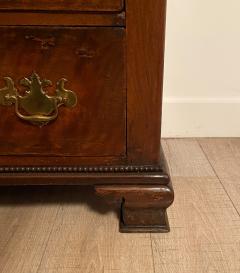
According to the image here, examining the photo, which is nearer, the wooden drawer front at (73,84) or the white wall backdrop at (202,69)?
the wooden drawer front at (73,84)

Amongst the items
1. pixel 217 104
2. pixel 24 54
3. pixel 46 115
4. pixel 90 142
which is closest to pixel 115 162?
pixel 90 142

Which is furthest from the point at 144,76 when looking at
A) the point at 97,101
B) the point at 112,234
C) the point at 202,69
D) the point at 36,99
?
the point at 202,69

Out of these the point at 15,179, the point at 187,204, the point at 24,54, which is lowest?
the point at 187,204

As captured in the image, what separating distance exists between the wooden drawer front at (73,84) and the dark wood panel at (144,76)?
0.02 m

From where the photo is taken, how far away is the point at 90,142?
2.37 feet

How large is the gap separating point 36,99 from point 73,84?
0.08 metres

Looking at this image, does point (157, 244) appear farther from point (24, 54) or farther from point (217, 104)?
point (217, 104)

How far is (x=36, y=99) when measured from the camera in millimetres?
687

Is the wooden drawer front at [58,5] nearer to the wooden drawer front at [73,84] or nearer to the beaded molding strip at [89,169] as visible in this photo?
the wooden drawer front at [73,84]

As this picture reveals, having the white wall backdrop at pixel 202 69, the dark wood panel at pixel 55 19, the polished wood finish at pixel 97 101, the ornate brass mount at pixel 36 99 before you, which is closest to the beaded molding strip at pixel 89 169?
the polished wood finish at pixel 97 101

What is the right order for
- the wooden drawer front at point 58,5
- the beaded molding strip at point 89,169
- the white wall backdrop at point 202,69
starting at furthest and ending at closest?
the white wall backdrop at point 202,69, the beaded molding strip at point 89,169, the wooden drawer front at point 58,5

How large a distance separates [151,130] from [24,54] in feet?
0.94

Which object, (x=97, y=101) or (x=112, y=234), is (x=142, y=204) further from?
(x=97, y=101)

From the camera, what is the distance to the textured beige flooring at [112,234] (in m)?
0.67
